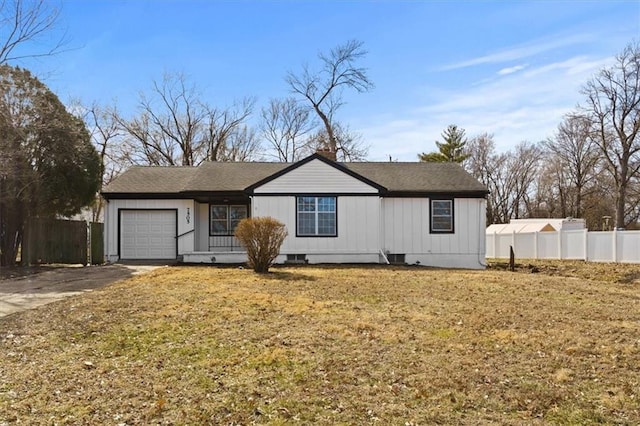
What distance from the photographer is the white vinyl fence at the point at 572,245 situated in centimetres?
2053

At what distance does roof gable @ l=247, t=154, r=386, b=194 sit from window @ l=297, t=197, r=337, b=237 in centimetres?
38

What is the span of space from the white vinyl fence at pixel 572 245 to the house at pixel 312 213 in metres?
6.75

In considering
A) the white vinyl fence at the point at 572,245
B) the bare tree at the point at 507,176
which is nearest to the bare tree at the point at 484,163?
the bare tree at the point at 507,176

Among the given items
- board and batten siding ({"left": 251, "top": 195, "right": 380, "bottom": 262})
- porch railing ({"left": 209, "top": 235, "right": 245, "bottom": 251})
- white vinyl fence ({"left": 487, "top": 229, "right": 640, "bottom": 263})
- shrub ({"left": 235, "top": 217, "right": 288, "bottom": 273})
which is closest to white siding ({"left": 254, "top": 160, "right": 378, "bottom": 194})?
board and batten siding ({"left": 251, "top": 195, "right": 380, "bottom": 262})

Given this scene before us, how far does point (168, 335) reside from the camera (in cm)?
664

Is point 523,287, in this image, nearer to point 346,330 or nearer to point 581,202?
point 346,330

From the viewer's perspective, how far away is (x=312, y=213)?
1814 cm

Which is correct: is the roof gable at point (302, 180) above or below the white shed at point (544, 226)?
above

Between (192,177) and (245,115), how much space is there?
67.7 feet

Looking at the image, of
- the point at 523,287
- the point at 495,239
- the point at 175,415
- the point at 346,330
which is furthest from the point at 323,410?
the point at 495,239

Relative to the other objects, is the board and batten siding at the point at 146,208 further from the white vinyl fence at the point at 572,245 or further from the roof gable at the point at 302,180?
the white vinyl fence at the point at 572,245

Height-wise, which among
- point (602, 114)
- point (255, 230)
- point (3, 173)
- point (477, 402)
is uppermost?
point (602, 114)

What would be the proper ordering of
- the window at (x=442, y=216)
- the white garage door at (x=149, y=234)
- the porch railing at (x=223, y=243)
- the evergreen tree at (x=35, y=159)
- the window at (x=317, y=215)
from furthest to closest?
the porch railing at (x=223, y=243) < the white garage door at (x=149, y=234) < the window at (x=442, y=216) < the window at (x=317, y=215) < the evergreen tree at (x=35, y=159)

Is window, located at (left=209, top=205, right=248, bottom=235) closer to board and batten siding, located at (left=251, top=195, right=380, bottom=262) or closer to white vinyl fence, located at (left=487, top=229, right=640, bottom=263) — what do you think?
board and batten siding, located at (left=251, top=195, right=380, bottom=262)
